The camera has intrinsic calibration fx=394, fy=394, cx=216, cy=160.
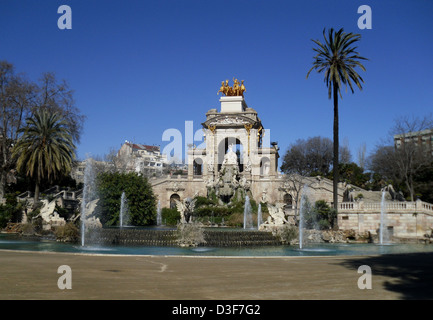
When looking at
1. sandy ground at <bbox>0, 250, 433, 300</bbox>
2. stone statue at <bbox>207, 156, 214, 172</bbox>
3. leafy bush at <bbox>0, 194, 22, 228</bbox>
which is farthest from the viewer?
stone statue at <bbox>207, 156, 214, 172</bbox>

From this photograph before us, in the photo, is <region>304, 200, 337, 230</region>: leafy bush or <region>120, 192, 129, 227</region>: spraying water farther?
<region>120, 192, 129, 227</region>: spraying water

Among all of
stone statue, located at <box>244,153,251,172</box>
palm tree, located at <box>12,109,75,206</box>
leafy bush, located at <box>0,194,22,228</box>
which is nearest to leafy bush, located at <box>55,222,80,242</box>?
palm tree, located at <box>12,109,75,206</box>

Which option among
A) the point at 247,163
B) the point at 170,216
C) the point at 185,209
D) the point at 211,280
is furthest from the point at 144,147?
the point at 211,280

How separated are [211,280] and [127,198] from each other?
31.2 m

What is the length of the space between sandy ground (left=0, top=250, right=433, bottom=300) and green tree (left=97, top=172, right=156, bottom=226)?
2541 cm

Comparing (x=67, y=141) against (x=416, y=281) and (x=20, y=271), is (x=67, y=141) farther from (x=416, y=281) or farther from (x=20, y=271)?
(x=416, y=281)

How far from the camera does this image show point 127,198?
3875 cm

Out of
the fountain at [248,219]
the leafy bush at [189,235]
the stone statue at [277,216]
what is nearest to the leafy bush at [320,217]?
the stone statue at [277,216]

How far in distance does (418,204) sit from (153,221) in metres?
25.8

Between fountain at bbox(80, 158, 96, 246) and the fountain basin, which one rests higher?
fountain at bbox(80, 158, 96, 246)

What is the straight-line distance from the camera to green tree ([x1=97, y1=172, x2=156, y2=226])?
1459 inches

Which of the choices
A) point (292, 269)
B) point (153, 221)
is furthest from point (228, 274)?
point (153, 221)

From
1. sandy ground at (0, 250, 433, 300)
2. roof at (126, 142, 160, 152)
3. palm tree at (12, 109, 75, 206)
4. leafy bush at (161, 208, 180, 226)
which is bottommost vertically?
leafy bush at (161, 208, 180, 226)

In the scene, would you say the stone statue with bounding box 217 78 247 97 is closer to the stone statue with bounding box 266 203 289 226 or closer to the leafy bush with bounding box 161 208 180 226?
the leafy bush with bounding box 161 208 180 226
